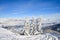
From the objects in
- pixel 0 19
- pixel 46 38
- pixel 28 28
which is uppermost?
pixel 0 19

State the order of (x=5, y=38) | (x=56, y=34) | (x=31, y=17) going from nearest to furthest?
(x=5, y=38) < (x=56, y=34) < (x=31, y=17)

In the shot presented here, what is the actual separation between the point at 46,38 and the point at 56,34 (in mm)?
313

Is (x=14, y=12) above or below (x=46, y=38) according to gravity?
above

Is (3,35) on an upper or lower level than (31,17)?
lower

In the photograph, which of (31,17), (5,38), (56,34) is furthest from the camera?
(31,17)

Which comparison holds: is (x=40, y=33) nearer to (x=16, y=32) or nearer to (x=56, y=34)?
(x=56, y=34)

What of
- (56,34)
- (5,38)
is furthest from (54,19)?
(5,38)

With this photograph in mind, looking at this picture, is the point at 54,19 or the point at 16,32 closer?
the point at 16,32

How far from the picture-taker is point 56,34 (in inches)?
101

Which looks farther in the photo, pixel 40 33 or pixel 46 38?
pixel 40 33

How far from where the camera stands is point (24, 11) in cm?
279

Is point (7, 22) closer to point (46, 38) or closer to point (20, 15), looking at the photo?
point (20, 15)

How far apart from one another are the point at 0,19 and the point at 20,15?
46 centimetres

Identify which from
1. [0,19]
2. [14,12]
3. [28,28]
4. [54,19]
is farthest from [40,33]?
[0,19]
